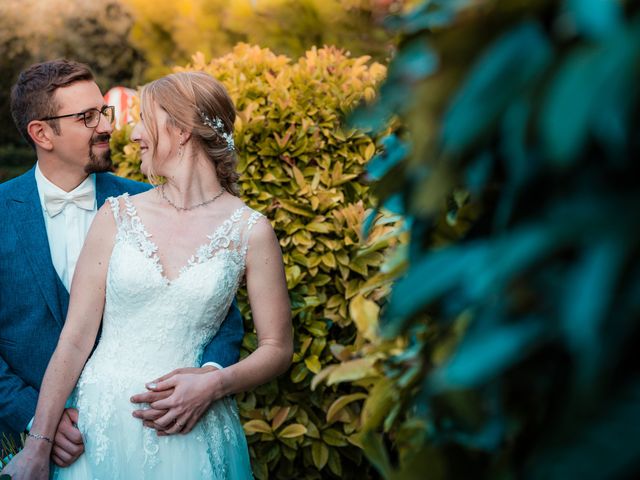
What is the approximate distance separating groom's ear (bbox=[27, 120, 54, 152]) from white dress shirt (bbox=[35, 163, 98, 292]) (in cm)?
15

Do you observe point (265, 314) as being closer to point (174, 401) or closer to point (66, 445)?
point (174, 401)

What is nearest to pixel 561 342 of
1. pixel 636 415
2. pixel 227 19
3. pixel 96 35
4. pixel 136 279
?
pixel 636 415

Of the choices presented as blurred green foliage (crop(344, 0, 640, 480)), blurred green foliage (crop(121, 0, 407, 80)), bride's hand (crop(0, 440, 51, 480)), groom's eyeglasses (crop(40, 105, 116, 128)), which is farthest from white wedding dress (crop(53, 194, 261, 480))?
blurred green foliage (crop(121, 0, 407, 80))

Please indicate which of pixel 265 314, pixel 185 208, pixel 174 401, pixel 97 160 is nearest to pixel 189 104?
pixel 185 208

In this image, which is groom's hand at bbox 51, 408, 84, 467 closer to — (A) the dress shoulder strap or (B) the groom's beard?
(A) the dress shoulder strap

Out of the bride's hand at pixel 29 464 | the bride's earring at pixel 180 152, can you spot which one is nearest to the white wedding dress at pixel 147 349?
the bride's hand at pixel 29 464

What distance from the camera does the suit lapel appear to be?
297cm

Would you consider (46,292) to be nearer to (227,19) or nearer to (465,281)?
(465,281)

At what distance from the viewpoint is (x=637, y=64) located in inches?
24.8

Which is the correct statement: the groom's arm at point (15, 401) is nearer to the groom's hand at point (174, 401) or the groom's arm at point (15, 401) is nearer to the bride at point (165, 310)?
the bride at point (165, 310)

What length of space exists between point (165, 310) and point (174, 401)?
0.29m

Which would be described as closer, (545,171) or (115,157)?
(545,171)

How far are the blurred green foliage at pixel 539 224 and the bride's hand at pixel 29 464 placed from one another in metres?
1.96

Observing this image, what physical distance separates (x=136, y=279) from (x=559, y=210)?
6.45 ft
